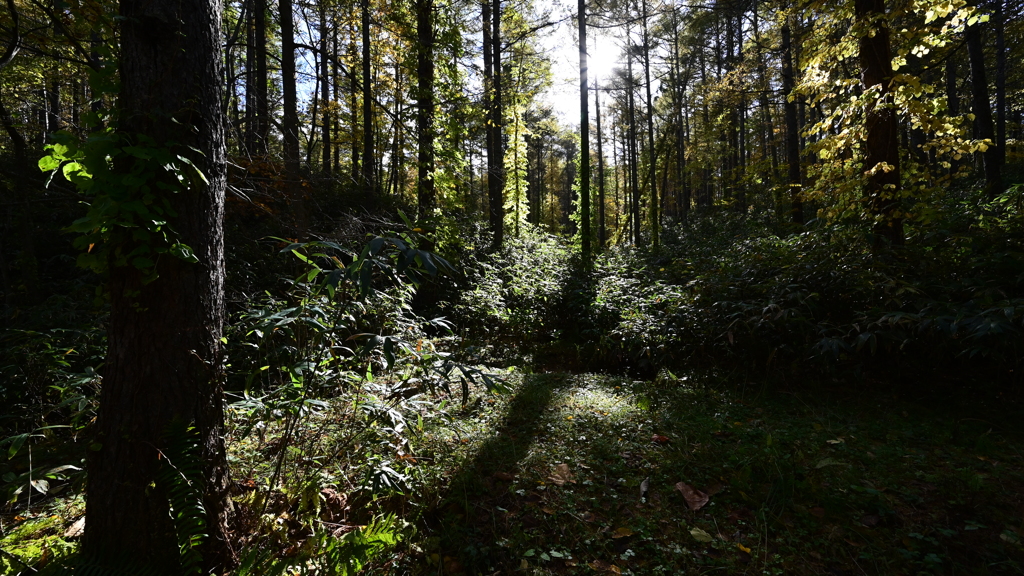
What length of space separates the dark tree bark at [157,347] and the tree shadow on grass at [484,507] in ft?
3.80

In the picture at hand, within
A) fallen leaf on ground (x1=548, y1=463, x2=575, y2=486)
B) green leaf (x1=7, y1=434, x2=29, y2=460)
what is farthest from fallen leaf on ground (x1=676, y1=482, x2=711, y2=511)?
green leaf (x1=7, y1=434, x2=29, y2=460)

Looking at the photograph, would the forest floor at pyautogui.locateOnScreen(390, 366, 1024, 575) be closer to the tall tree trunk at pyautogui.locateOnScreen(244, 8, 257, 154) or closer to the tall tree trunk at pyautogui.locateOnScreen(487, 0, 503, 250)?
the tall tree trunk at pyautogui.locateOnScreen(244, 8, 257, 154)

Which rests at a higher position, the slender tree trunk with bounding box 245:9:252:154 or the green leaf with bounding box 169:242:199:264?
the slender tree trunk with bounding box 245:9:252:154

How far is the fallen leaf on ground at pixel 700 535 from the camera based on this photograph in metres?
2.41

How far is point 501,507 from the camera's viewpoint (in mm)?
2734

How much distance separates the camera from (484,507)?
108 inches

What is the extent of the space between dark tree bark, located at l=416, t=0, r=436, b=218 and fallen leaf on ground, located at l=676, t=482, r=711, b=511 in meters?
6.59

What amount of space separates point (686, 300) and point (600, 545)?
4.39 metres

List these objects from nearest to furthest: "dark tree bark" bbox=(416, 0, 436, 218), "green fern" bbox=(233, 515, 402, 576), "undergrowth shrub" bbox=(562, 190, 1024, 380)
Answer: "green fern" bbox=(233, 515, 402, 576)
"undergrowth shrub" bbox=(562, 190, 1024, 380)
"dark tree bark" bbox=(416, 0, 436, 218)

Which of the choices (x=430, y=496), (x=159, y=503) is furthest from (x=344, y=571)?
(x=159, y=503)

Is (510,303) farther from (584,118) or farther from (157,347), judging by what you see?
(584,118)

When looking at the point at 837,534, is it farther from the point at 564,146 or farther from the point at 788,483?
the point at 564,146

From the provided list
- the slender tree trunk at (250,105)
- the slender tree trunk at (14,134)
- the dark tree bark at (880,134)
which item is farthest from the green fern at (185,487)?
the dark tree bark at (880,134)

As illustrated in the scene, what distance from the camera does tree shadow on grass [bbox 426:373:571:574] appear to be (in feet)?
7.71
